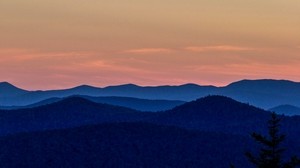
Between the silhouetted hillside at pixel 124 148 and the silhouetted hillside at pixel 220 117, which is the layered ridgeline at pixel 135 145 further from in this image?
the silhouetted hillside at pixel 220 117

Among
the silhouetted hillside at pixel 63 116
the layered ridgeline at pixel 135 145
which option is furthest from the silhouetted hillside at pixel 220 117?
the silhouetted hillside at pixel 63 116

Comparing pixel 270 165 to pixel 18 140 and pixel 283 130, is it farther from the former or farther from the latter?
pixel 283 130

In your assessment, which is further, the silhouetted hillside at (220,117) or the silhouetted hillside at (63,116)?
the silhouetted hillside at (63,116)

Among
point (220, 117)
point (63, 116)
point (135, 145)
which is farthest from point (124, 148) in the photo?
point (63, 116)

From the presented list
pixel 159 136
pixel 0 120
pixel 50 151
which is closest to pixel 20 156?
pixel 50 151

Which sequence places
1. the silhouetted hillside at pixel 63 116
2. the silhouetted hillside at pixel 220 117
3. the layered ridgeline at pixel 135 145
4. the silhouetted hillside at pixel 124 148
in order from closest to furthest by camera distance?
1. the silhouetted hillside at pixel 124 148
2. the layered ridgeline at pixel 135 145
3. the silhouetted hillside at pixel 220 117
4. the silhouetted hillside at pixel 63 116

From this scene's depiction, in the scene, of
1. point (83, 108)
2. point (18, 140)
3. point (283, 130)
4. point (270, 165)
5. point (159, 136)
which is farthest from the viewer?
point (83, 108)

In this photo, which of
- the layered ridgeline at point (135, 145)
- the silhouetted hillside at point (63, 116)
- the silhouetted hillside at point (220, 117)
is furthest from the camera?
the silhouetted hillside at point (63, 116)

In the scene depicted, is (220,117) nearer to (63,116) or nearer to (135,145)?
(63,116)
